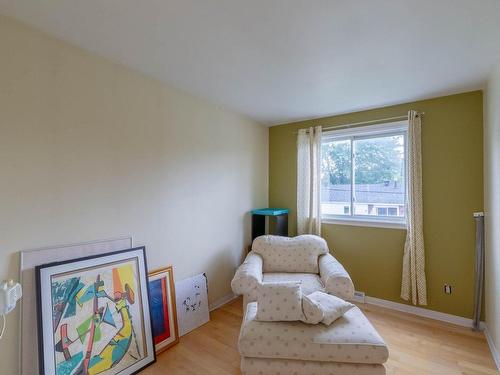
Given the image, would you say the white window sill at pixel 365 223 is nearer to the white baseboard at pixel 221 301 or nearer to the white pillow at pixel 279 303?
the white baseboard at pixel 221 301

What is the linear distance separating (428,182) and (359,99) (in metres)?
1.19

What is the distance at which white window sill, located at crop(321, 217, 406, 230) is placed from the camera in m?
2.86

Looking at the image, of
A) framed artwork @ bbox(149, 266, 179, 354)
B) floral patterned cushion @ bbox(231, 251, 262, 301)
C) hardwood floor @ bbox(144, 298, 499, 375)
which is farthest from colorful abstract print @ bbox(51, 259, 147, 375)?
floral patterned cushion @ bbox(231, 251, 262, 301)

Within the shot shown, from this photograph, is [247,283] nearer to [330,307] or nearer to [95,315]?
[330,307]

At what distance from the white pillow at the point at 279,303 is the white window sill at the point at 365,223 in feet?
5.62

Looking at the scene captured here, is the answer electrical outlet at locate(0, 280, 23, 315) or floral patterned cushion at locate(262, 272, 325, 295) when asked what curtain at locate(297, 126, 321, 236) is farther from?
electrical outlet at locate(0, 280, 23, 315)

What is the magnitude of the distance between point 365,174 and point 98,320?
10.2 ft

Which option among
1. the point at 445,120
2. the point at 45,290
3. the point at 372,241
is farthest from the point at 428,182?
the point at 45,290

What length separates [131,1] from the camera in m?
1.33

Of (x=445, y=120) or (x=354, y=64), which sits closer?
(x=354, y=64)

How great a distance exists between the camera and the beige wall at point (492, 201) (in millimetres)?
1954

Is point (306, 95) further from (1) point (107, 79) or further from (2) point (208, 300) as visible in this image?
(2) point (208, 300)

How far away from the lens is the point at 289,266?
272cm

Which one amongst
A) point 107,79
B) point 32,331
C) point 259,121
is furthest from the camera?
point 259,121
